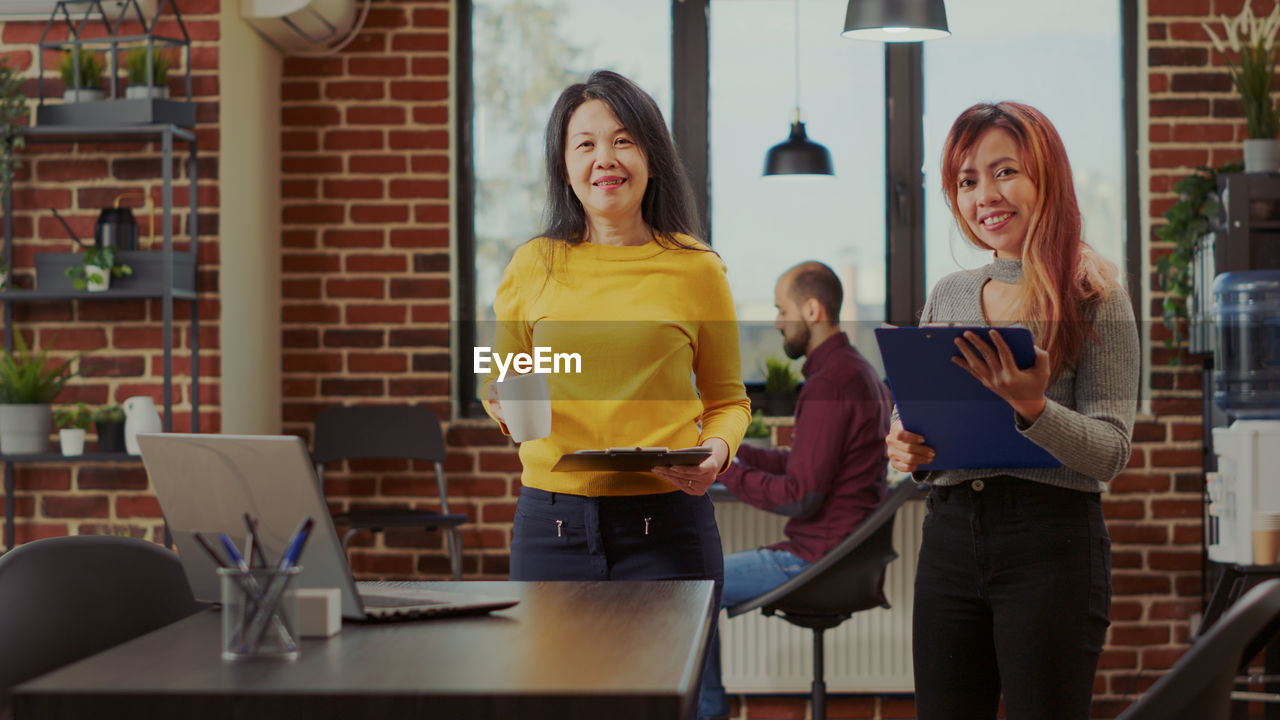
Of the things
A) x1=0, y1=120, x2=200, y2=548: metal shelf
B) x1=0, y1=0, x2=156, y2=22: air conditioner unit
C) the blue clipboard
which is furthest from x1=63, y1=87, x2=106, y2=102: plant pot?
the blue clipboard

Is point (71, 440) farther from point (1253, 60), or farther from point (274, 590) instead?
point (1253, 60)

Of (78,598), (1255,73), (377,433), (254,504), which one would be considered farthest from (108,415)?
(1255,73)

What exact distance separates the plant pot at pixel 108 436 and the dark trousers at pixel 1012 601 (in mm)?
2461

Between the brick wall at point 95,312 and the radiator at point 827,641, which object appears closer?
the brick wall at point 95,312

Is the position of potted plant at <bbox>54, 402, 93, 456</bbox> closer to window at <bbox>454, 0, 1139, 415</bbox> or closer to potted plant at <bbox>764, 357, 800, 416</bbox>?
window at <bbox>454, 0, 1139, 415</bbox>

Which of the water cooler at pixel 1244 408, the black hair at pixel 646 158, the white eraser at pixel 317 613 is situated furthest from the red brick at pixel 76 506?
the water cooler at pixel 1244 408

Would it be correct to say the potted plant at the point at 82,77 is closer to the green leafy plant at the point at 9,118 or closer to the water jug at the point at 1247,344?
the green leafy plant at the point at 9,118

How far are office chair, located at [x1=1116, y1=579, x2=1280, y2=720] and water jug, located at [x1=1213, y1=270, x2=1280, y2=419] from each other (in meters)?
2.73

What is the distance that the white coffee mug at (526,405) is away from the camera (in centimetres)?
164

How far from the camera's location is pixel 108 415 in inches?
123

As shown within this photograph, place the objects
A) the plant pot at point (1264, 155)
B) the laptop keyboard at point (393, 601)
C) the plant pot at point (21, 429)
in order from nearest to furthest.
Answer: the laptop keyboard at point (393, 601)
the plant pot at point (21, 429)
the plant pot at point (1264, 155)

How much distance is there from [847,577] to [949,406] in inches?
56.8

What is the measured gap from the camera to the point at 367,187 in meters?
3.90

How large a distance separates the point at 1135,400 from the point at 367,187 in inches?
116
